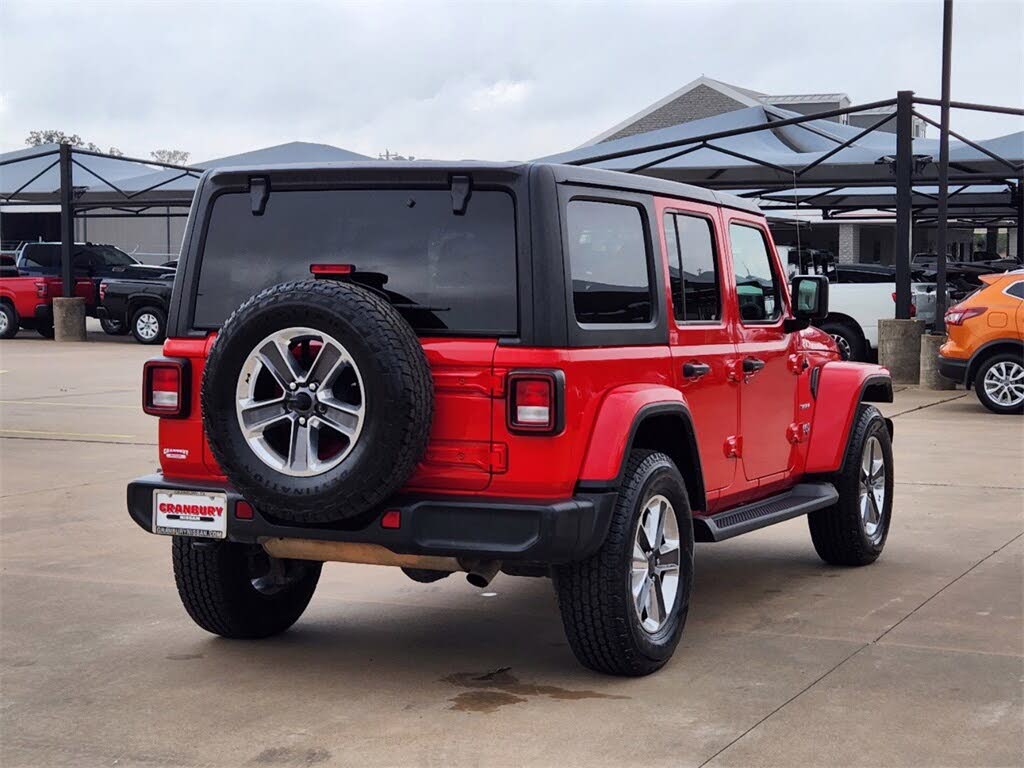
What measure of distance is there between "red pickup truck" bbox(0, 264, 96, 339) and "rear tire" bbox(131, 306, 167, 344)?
2.59 m

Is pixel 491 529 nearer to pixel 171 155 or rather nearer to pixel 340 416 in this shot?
pixel 340 416

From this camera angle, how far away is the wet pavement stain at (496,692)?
5.25 meters

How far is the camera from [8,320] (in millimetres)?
30172

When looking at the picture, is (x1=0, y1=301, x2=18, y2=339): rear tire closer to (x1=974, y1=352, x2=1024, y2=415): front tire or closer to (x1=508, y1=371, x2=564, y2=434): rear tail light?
(x1=974, y1=352, x2=1024, y2=415): front tire

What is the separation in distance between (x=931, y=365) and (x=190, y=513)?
1523 centimetres

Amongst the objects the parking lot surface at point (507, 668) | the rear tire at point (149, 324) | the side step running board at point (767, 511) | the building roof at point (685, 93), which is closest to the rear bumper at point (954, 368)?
the parking lot surface at point (507, 668)

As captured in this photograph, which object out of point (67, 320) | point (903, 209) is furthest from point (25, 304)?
point (903, 209)

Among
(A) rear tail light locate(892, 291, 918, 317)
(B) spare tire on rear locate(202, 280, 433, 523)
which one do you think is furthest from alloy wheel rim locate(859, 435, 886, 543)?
(A) rear tail light locate(892, 291, 918, 317)

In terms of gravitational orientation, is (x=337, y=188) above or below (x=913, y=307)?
above

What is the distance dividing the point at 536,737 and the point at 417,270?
1701 mm

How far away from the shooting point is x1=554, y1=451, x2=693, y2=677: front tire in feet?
17.5

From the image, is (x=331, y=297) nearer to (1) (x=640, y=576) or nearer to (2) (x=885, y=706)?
(1) (x=640, y=576)

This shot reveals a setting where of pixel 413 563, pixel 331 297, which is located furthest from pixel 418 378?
pixel 413 563

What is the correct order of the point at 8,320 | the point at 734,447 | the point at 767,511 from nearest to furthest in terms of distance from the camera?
1. the point at 734,447
2. the point at 767,511
3. the point at 8,320
